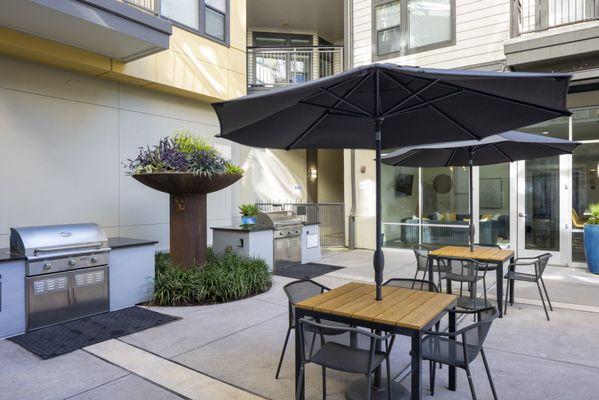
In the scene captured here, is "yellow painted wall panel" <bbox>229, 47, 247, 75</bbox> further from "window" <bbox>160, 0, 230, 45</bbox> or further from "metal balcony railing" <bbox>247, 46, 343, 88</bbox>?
"metal balcony railing" <bbox>247, 46, 343, 88</bbox>

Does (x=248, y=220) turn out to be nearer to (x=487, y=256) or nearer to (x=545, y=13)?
(x=487, y=256)

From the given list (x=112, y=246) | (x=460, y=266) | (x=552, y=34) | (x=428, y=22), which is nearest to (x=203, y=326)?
(x=112, y=246)

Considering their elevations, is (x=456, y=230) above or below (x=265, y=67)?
below

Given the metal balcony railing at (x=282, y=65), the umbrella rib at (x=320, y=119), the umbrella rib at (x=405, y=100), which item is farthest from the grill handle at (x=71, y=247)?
the metal balcony railing at (x=282, y=65)

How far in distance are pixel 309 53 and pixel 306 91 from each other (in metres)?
10.7

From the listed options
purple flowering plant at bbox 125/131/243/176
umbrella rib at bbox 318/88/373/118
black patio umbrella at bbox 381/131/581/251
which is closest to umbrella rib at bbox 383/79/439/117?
umbrella rib at bbox 318/88/373/118

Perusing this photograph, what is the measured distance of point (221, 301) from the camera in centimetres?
586

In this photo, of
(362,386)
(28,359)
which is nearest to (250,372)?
(362,386)

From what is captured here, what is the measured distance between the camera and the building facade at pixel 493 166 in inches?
304

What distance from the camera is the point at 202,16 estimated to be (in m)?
8.66

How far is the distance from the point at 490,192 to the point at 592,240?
2219 mm

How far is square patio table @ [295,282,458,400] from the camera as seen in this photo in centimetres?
255

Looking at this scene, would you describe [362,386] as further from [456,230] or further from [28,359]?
[456,230]

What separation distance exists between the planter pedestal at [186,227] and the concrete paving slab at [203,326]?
42.3 inches
